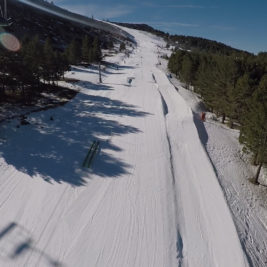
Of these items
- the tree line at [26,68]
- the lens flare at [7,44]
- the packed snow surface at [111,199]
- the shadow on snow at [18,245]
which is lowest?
the shadow on snow at [18,245]

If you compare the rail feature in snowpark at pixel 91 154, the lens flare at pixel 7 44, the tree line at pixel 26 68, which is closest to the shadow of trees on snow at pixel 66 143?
the rail feature in snowpark at pixel 91 154

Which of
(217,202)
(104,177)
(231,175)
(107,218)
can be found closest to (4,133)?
(104,177)

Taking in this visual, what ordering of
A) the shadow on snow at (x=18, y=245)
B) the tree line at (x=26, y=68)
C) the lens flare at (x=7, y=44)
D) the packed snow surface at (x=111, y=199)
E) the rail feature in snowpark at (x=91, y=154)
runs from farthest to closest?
1. the lens flare at (x=7, y=44)
2. the tree line at (x=26, y=68)
3. the rail feature in snowpark at (x=91, y=154)
4. the packed snow surface at (x=111, y=199)
5. the shadow on snow at (x=18, y=245)

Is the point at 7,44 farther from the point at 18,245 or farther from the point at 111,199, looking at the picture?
the point at 18,245

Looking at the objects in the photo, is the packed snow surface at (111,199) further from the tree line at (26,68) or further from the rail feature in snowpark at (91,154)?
the tree line at (26,68)

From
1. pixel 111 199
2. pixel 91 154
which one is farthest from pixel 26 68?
pixel 111 199

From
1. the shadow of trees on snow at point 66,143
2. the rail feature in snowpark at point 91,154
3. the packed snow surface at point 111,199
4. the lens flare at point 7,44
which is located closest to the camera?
the packed snow surface at point 111,199
